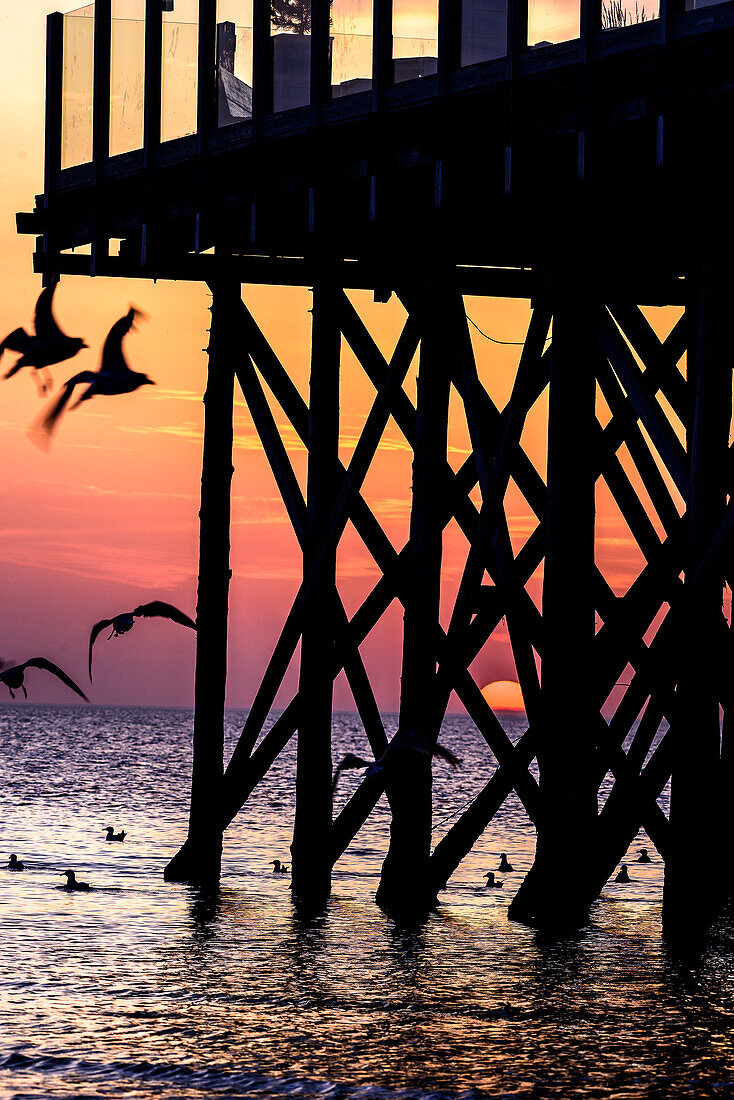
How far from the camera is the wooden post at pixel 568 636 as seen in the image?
14.4m

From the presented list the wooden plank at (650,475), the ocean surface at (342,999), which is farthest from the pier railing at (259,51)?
the ocean surface at (342,999)

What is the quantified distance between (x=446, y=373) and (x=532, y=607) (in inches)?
85.3

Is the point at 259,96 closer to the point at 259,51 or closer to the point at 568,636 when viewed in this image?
the point at 259,51

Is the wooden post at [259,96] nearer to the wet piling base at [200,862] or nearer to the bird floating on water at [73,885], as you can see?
the wet piling base at [200,862]

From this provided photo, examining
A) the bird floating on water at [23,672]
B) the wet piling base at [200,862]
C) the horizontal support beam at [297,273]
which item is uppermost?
the horizontal support beam at [297,273]

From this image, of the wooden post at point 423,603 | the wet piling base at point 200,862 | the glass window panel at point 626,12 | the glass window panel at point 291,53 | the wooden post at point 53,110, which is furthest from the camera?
the wet piling base at point 200,862

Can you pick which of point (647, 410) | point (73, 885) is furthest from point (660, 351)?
point (73, 885)

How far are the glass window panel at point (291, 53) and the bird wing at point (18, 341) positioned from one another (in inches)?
168

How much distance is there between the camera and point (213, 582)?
18.2 meters

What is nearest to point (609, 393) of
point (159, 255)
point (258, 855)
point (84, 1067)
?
point (159, 255)

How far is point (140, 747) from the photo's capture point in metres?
103

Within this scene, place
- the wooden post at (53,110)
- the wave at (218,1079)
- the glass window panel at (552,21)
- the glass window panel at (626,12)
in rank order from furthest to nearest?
1. the wooden post at (53,110)
2. the glass window panel at (552,21)
3. the glass window panel at (626,12)
4. the wave at (218,1079)

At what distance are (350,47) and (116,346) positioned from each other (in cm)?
437

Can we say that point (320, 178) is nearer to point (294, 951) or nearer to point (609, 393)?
point (609, 393)
